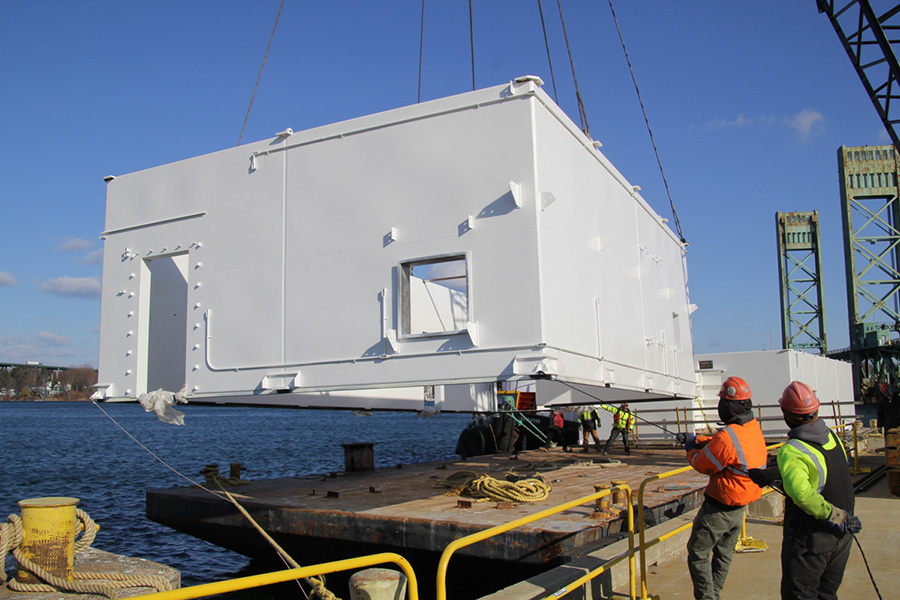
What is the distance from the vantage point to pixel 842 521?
382 centimetres

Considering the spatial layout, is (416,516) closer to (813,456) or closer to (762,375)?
(813,456)

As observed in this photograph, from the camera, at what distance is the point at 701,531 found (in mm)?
4703

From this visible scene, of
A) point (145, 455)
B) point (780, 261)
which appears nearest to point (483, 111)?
point (145, 455)

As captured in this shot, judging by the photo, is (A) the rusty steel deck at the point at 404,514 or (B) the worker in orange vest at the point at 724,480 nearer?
(B) the worker in orange vest at the point at 724,480

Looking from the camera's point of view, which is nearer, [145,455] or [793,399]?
[793,399]

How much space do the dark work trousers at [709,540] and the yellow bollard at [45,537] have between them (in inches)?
217

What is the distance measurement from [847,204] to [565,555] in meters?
64.1

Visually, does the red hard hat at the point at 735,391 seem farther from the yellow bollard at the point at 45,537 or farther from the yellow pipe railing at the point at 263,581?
the yellow bollard at the point at 45,537

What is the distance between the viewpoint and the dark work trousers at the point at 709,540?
4.65 m

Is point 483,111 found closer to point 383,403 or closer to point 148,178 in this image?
point 148,178

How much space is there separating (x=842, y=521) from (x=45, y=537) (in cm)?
645

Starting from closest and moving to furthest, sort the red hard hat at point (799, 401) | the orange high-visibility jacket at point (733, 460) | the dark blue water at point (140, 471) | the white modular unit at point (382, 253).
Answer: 1. the red hard hat at point (799, 401)
2. the orange high-visibility jacket at point (733, 460)
3. the white modular unit at point (382, 253)
4. the dark blue water at point (140, 471)

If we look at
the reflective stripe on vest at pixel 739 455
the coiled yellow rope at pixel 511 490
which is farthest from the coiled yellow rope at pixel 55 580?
the reflective stripe on vest at pixel 739 455

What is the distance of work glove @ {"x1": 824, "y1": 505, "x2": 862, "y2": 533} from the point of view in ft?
12.4
